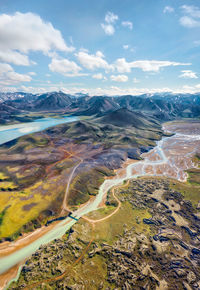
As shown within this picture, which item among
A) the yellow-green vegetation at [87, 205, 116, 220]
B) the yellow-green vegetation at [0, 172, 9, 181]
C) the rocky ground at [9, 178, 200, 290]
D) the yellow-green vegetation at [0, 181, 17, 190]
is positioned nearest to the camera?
the rocky ground at [9, 178, 200, 290]

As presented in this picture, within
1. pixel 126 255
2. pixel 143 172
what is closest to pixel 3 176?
pixel 126 255

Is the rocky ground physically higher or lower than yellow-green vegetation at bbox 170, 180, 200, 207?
lower

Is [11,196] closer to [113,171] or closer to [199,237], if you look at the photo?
[113,171]

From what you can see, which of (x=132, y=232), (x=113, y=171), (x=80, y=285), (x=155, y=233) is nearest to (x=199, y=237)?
(x=155, y=233)

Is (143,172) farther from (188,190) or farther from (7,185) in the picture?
(7,185)

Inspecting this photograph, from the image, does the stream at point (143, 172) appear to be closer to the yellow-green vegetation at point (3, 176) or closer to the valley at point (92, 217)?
the valley at point (92, 217)

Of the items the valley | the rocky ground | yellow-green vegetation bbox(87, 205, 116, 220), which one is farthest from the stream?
the rocky ground

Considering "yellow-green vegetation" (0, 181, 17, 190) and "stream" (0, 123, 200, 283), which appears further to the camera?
"yellow-green vegetation" (0, 181, 17, 190)

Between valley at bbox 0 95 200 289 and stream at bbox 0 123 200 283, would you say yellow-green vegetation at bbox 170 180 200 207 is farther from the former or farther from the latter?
stream at bbox 0 123 200 283

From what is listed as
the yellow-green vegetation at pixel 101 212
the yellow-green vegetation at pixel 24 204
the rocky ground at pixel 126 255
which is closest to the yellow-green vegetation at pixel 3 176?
the yellow-green vegetation at pixel 24 204
